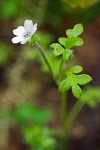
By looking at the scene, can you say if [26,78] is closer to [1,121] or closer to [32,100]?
[32,100]

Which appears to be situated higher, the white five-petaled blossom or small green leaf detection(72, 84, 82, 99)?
the white five-petaled blossom

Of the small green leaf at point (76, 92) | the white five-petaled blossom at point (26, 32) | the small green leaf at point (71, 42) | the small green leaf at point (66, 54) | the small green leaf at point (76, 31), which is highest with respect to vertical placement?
the white five-petaled blossom at point (26, 32)

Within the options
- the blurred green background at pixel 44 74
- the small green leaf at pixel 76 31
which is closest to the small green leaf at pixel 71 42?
the small green leaf at pixel 76 31

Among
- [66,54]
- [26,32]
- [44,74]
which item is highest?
[44,74]

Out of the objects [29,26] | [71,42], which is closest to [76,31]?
[71,42]

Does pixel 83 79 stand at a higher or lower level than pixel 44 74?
lower

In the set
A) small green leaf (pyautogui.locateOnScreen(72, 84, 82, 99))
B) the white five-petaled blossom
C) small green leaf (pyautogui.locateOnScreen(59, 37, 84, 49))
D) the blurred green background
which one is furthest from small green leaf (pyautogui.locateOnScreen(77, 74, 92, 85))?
the blurred green background

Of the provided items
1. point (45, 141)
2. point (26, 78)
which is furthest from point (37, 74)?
point (45, 141)

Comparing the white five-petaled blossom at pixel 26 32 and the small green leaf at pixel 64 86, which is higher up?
the white five-petaled blossom at pixel 26 32

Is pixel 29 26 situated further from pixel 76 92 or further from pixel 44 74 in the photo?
pixel 44 74

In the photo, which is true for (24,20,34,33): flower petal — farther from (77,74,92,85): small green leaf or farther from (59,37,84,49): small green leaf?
(77,74,92,85): small green leaf

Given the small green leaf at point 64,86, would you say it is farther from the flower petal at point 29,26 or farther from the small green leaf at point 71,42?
the flower petal at point 29,26
